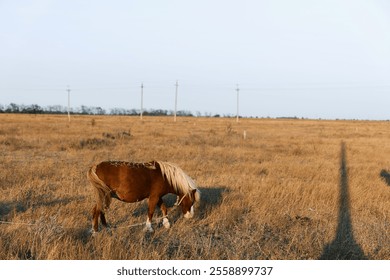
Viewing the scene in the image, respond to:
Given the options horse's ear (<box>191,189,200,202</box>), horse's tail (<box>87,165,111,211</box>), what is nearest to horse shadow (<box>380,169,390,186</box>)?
horse's ear (<box>191,189,200,202</box>)

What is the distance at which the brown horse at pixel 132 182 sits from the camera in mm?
5184

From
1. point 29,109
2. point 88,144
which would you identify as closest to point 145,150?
point 88,144

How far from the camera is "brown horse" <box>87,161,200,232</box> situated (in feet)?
17.0

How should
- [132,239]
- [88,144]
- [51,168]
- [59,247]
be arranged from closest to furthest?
[59,247] < [132,239] < [51,168] < [88,144]

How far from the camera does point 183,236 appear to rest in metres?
5.43

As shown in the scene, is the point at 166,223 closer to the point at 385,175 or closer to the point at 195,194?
the point at 195,194

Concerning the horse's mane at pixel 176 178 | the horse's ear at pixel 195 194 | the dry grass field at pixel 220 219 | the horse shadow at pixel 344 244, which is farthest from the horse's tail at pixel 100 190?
the horse shadow at pixel 344 244

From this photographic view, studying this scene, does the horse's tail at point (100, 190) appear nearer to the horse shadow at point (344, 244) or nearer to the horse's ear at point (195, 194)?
the horse's ear at point (195, 194)

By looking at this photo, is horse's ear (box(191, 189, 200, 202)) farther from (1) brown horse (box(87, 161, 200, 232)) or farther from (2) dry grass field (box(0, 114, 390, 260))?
(2) dry grass field (box(0, 114, 390, 260))

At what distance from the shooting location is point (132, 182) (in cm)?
518

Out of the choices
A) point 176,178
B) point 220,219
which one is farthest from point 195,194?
point 220,219

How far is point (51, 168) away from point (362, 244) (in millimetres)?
9289

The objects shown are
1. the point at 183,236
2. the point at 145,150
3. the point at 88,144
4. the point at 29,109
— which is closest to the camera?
the point at 183,236
